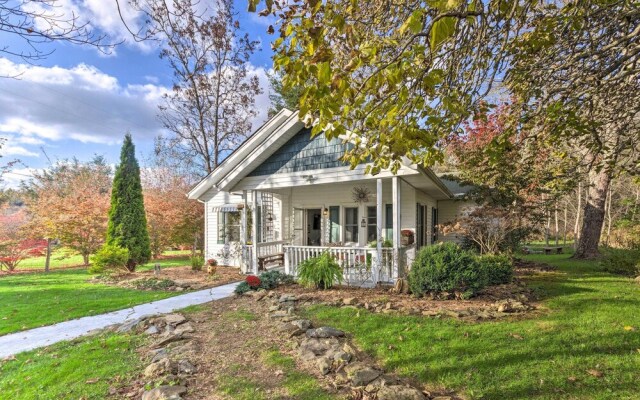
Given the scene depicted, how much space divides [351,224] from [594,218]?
10409 millimetres

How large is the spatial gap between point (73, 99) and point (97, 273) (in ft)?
25.3

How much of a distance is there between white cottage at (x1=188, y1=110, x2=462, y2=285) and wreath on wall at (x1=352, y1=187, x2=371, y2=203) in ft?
0.11

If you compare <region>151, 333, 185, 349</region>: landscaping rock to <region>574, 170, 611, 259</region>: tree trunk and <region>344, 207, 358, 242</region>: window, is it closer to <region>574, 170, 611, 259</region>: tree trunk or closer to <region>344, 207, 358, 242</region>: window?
<region>344, 207, 358, 242</region>: window

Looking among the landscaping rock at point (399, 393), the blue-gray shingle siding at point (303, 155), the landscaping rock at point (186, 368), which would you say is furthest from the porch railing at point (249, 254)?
the landscaping rock at point (399, 393)

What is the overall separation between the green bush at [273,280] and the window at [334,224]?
3.23 m

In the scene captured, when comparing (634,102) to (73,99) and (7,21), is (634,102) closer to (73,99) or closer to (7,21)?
(7,21)

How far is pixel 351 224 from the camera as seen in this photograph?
38.5 feet

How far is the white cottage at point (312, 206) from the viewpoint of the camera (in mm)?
8781

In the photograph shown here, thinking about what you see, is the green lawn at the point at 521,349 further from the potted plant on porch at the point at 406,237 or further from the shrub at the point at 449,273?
the potted plant on porch at the point at 406,237

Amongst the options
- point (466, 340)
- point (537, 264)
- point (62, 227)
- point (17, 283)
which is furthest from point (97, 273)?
point (537, 264)

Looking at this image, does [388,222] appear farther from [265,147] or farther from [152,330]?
[152,330]

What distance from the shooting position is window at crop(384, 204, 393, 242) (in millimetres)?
10976

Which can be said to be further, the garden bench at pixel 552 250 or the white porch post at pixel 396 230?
the garden bench at pixel 552 250

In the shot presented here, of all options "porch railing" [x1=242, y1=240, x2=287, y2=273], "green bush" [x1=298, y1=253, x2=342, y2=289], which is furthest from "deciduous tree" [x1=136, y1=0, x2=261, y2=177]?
"green bush" [x1=298, y1=253, x2=342, y2=289]
